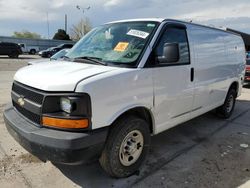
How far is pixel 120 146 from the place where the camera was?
3.31 meters

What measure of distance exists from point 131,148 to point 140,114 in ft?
1.54

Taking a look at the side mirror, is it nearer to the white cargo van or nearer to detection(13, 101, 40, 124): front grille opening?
the white cargo van

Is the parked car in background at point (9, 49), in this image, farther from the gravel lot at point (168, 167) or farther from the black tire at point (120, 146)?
the black tire at point (120, 146)

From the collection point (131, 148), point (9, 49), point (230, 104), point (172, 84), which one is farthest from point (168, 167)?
point (9, 49)

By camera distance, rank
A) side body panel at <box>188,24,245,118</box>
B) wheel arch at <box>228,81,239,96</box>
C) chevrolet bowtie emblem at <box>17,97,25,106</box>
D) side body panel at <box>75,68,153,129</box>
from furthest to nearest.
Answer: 1. wheel arch at <box>228,81,239,96</box>
2. side body panel at <box>188,24,245,118</box>
3. chevrolet bowtie emblem at <box>17,97,25,106</box>
4. side body panel at <box>75,68,153,129</box>

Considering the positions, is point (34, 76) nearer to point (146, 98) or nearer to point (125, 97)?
point (125, 97)

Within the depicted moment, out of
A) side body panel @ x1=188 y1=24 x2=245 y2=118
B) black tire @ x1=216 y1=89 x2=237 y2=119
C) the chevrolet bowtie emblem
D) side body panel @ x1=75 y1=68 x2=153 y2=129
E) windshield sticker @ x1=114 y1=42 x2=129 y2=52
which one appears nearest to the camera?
side body panel @ x1=75 y1=68 x2=153 y2=129

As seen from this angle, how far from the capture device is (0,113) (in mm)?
6340

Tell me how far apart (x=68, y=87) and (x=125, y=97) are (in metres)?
0.72

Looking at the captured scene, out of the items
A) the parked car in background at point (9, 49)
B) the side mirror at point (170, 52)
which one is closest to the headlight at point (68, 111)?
the side mirror at point (170, 52)

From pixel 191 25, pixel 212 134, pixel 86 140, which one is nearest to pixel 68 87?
pixel 86 140

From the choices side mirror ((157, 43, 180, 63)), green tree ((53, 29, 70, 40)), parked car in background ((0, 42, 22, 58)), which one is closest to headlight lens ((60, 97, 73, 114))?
side mirror ((157, 43, 180, 63))

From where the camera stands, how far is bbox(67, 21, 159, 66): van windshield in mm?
3533

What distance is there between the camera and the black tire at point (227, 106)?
634 centimetres
